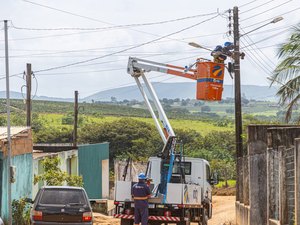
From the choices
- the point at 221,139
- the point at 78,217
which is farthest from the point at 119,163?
the point at 221,139

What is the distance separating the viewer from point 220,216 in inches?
1326

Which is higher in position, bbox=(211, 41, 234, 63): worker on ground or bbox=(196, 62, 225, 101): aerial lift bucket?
bbox=(211, 41, 234, 63): worker on ground

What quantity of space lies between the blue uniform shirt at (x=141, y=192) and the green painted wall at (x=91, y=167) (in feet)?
75.6

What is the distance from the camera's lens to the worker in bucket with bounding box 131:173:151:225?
21.9 m

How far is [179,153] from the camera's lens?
82.1 ft

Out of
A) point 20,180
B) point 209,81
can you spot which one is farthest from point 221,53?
point 20,180

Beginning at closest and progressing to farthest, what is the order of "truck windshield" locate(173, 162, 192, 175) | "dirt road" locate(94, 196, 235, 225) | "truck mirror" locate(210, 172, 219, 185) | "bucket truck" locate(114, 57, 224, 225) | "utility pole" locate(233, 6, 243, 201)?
1. "bucket truck" locate(114, 57, 224, 225)
2. "truck windshield" locate(173, 162, 192, 175)
3. "truck mirror" locate(210, 172, 219, 185)
4. "utility pole" locate(233, 6, 243, 201)
5. "dirt road" locate(94, 196, 235, 225)

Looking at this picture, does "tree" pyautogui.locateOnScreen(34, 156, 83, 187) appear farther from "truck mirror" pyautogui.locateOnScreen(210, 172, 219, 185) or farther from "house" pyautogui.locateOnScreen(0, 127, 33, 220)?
"truck mirror" pyautogui.locateOnScreen(210, 172, 219, 185)

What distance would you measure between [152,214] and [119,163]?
17655 millimetres

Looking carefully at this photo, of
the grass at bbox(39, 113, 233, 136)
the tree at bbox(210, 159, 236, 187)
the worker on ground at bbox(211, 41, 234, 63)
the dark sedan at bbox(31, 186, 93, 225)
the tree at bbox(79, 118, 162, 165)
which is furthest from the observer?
the grass at bbox(39, 113, 233, 136)

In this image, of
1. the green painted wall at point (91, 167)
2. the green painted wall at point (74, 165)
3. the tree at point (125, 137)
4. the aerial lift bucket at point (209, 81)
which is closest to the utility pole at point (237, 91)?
the aerial lift bucket at point (209, 81)

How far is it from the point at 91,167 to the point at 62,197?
27.1m

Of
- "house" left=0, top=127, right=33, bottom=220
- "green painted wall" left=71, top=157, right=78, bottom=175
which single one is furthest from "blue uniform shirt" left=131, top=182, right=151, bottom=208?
"green painted wall" left=71, top=157, right=78, bottom=175

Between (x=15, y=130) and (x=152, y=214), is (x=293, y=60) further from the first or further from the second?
(x=15, y=130)
